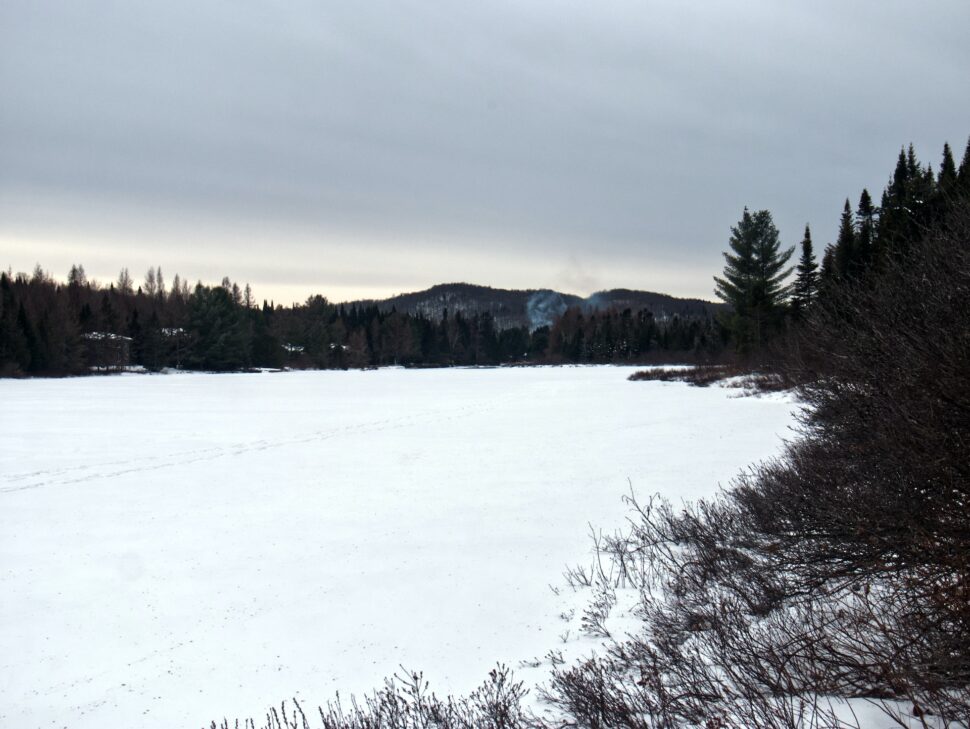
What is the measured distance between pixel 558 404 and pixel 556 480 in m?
17.5

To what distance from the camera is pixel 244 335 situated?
83062mm

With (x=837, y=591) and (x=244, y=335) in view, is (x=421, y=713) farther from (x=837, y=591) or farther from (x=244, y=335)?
(x=244, y=335)

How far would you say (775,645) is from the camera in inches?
159

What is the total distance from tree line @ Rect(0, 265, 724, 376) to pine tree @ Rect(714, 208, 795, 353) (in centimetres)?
2742

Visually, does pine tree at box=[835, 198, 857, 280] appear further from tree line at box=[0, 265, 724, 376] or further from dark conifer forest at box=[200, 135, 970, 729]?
dark conifer forest at box=[200, 135, 970, 729]

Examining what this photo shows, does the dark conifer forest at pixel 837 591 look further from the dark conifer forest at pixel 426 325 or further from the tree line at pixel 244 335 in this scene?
the tree line at pixel 244 335

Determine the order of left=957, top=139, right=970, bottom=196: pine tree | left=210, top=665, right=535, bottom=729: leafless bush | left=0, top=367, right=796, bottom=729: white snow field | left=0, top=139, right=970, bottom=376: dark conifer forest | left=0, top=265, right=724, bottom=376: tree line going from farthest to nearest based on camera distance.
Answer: left=0, top=265, right=724, bottom=376: tree line → left=0, top=139, right=970, bottom=376: dark conifer forest → left=957, top=139, right=970, bottom=196: pine tree → left=0, top=367, right=796, bottom=729: white snow field → left=210, top=665, right=535, bottom=729: leafless bush

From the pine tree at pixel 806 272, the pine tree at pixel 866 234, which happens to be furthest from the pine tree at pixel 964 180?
the pine tree at pixel 806 272

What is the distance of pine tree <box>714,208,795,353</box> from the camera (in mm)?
46750

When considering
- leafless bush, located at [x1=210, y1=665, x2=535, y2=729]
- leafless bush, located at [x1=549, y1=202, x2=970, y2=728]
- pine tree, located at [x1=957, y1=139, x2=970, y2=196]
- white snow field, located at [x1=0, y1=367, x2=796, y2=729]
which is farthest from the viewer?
pine tree, located at [x1=957, y1=139, x2=970, y2=196]

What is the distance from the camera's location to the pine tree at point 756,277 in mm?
46750

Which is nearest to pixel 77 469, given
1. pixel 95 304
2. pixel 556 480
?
pixel 556 480

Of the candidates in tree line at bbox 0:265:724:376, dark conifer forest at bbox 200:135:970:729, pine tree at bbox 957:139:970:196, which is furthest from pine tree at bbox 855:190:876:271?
dark conifer forest at bbox 200:135:970:729

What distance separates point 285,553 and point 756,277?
4645cm
